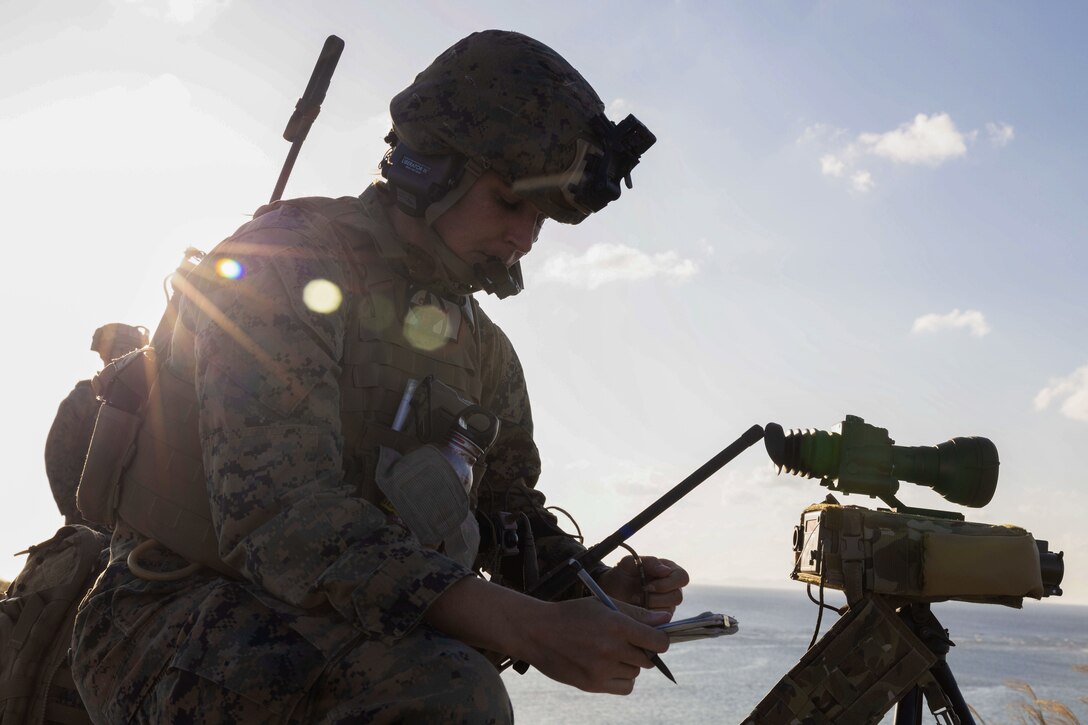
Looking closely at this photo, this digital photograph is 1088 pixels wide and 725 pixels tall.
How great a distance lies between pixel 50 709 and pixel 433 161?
2.52 metres

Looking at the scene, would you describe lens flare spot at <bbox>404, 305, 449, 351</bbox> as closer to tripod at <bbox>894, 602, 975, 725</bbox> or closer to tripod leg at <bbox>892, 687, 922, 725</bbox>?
tripod at <bbox>894, 602, 975, 725</bbox>

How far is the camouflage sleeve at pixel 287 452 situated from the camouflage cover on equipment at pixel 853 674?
5.63 ft

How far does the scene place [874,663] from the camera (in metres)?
3.25

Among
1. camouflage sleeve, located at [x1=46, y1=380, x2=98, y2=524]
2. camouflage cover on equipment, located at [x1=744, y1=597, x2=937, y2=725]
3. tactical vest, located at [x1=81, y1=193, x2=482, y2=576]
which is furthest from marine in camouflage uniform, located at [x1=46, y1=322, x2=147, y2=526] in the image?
camouflage cover on equipment, located at [x1=744, y1=597, x2=937, y2=725]

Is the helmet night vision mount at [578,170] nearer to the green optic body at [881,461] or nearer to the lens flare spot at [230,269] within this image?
the lens flare spot at [230,269]

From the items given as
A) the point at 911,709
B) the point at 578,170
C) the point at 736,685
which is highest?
the point at 578,170

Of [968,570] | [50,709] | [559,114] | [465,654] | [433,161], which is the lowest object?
[50,709]

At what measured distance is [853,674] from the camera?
3260mm

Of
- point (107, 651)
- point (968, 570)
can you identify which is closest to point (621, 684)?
point (107, 651)

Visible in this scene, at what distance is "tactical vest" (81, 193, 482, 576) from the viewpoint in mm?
2584

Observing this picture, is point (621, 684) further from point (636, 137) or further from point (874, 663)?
point (636, 137)

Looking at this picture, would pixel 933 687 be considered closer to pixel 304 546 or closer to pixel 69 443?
pixel 304 546

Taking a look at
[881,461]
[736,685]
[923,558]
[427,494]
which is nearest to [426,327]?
[427,494]

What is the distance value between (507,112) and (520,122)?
0.06m
